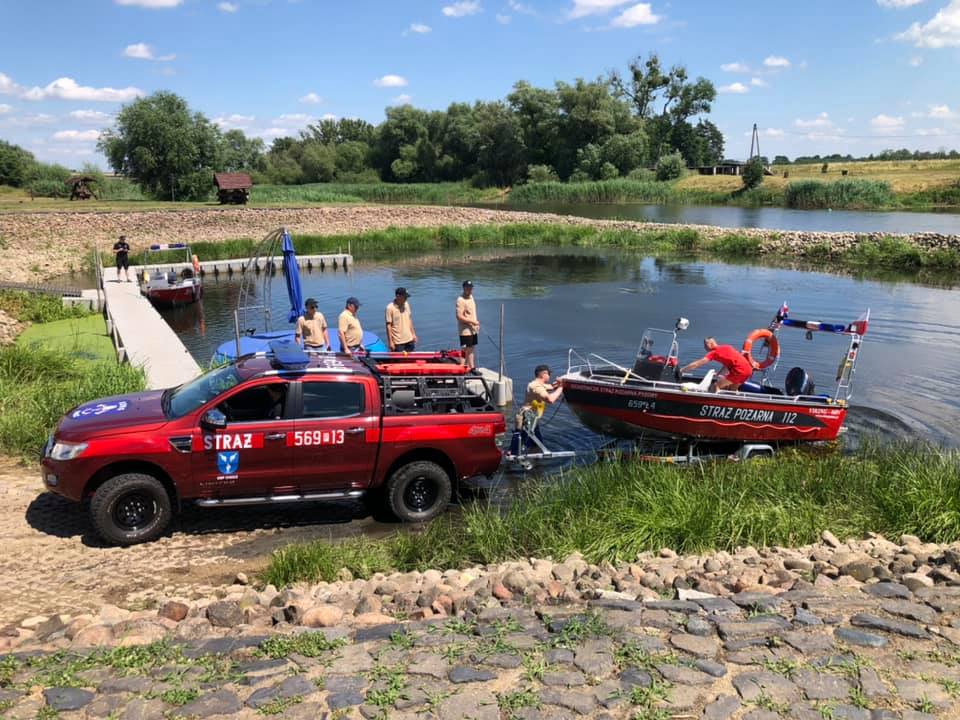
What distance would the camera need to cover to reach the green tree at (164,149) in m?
74.5

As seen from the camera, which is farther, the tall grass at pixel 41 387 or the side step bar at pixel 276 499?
the tall grass at pixel 41 387

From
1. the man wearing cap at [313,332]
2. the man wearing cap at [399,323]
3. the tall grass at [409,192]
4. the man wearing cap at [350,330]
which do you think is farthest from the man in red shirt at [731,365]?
the tall grass at [409,192]

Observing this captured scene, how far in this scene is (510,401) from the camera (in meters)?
16.2

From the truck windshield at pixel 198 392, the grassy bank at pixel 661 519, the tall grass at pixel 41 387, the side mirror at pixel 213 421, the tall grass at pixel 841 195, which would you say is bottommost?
the grassy bank at pixel 661 519

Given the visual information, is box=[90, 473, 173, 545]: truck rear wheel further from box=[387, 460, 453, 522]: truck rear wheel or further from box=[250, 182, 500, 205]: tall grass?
box=[250, 182, 500, 205]: tall grass

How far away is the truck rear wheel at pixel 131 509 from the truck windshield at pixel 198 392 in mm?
894

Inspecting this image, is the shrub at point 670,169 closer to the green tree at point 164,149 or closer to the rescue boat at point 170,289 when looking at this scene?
the green tree at point 164,149

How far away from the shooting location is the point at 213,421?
9203 mm

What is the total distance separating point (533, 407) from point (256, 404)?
4.74 metres

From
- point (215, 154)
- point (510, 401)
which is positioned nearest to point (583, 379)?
point (510, 401)

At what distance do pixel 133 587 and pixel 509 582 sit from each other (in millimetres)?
3960

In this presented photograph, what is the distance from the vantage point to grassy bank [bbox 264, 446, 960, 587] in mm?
8570

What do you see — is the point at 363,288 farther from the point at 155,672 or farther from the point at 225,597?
the point at 155,672

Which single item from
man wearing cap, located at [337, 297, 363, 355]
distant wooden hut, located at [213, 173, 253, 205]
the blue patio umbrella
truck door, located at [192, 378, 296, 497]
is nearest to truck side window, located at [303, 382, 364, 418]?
truck door, located at [192, 378, 296, 497]
